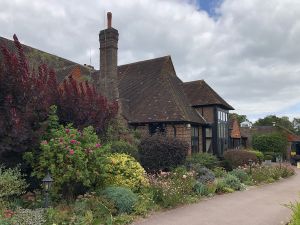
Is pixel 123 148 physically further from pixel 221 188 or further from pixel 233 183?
pixel 233 183

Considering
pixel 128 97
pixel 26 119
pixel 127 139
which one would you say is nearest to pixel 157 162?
pixel 127 139

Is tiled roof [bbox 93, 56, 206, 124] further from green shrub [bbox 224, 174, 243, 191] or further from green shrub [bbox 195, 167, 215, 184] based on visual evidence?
green shrub [bbox 224, 174, 243, 191]

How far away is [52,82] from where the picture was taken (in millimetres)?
10359

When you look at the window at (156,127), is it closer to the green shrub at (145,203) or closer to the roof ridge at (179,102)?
the roof ridge at (179,102)

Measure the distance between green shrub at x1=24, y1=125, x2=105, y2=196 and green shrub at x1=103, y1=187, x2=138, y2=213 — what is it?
636mm

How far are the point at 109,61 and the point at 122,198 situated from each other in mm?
12394

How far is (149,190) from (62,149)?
3.01m

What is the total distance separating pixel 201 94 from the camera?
25.6 m

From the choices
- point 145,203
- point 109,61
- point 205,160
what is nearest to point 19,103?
point 145,203

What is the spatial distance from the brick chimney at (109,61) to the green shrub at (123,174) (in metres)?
8.94

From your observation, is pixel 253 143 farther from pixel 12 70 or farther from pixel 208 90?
pixel 12 70

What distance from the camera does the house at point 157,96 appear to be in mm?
→ 20219

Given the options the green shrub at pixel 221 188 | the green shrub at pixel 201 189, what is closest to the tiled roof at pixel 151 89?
the green shrub at pixel 221 188

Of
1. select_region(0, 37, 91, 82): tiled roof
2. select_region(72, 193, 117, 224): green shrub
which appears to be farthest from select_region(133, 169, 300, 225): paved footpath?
select_region(0, 37, 91, 82): tiled roof
